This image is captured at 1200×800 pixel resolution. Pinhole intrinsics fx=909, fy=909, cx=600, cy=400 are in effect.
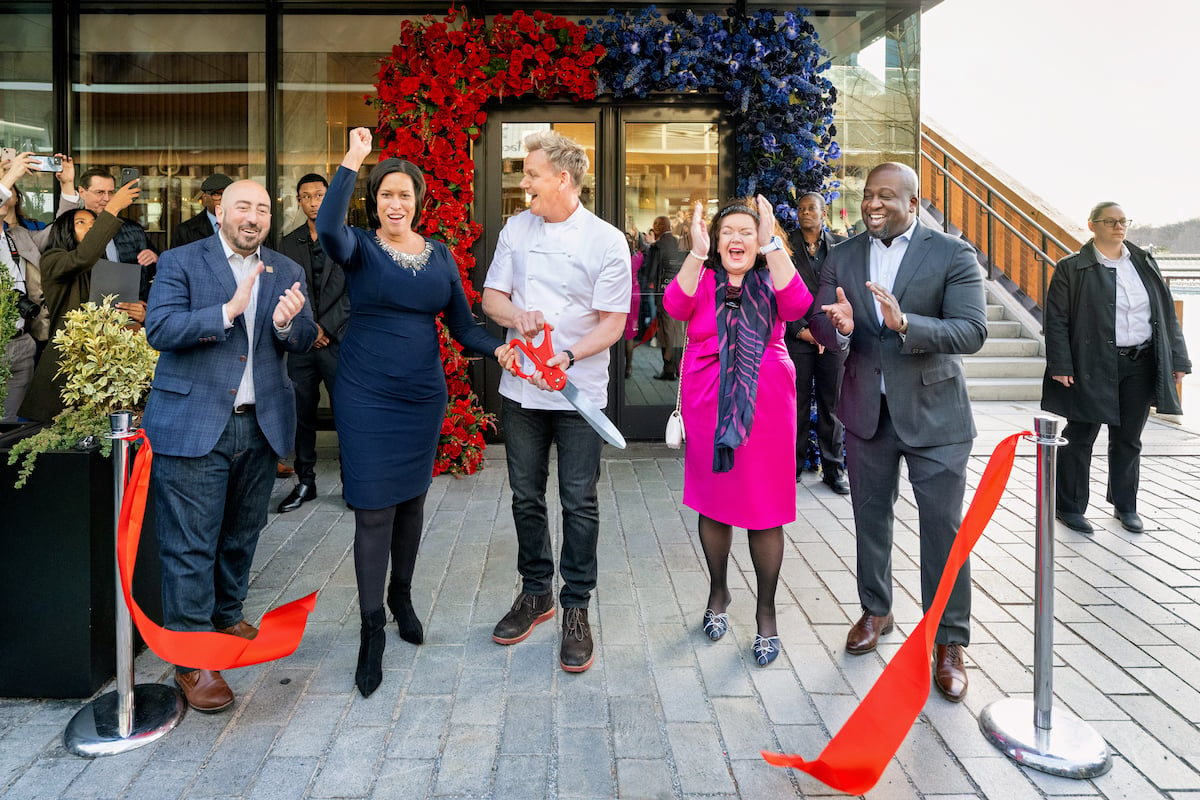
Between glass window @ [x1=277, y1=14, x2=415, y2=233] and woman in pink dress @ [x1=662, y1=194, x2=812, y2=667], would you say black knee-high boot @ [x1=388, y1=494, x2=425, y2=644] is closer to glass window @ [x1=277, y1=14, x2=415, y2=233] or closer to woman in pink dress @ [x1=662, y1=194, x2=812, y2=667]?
woman in pink dress @ [x1=662, y1=194, x2=812, y2=667]

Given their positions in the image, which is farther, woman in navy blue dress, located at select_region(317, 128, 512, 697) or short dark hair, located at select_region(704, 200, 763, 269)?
short dark hair, located at select_region(704, 200, 763, 269)

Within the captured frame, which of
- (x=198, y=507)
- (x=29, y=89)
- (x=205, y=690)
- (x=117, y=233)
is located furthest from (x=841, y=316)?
(x=29, y=89)

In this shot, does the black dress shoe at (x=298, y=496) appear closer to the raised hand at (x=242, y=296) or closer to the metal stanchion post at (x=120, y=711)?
the metal stanchion post at (x=120, y=711)

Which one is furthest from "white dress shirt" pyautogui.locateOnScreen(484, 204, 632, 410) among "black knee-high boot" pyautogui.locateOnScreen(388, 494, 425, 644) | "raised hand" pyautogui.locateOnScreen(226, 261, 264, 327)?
"raised hand" pyautogui.locateOnScreen(226, 261, 264, 327)

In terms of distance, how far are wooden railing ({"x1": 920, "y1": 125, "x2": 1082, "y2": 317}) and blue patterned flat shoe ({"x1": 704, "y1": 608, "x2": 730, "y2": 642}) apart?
8745 millimetres

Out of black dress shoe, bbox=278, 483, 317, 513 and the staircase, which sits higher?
the staircase

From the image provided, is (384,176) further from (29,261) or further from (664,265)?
(664,265)

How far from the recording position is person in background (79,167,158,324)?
5.15 meters

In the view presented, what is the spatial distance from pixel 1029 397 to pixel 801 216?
4.93m

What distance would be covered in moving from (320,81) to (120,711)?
5.95m

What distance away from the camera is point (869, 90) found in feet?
24.6

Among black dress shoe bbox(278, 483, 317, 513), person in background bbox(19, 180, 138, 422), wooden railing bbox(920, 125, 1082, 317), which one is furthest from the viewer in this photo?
wooden railing bbox(920, 125, 1082, 317)

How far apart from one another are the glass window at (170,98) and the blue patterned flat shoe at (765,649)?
5.97m

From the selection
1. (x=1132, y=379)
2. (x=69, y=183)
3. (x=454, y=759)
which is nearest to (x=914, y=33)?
(x=1132, y=379)
